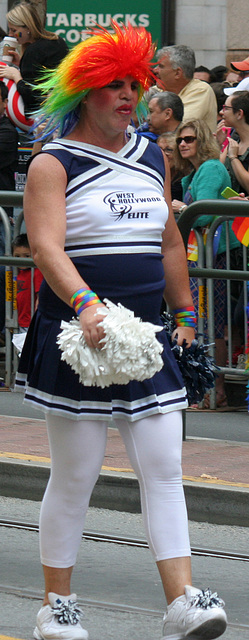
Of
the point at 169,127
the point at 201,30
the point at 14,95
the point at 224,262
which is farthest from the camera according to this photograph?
the point at 201,30

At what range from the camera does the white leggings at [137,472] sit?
3.44 meters

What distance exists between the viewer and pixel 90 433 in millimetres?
3451

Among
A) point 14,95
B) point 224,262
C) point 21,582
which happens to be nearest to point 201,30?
point 14,95

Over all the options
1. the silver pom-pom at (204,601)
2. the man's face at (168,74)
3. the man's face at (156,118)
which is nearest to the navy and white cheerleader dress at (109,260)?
the silver pom-pom at (204,601)

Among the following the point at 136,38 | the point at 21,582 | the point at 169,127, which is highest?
the point at 136,38

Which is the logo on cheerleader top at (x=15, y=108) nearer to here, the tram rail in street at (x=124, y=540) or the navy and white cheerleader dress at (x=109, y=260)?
the tram rail in street at (x=124, y=540)

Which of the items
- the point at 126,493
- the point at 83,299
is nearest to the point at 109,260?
the point at 83,299

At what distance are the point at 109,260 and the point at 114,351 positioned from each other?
357 mm

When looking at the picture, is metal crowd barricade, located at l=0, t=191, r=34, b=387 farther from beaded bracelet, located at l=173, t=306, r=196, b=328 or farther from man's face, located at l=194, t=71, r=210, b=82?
beaded bracelet, located at l=173, t=306, r=196, b=328

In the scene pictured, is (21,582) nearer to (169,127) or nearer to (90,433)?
(90,433)

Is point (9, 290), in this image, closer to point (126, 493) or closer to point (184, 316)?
point (126, 493)

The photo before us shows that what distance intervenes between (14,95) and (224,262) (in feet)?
9.74

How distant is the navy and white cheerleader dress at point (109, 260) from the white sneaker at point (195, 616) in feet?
1.81

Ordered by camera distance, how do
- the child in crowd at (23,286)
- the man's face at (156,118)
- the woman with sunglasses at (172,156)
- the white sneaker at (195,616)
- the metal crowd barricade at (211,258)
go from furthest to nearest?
the man's face at (156,118) < the woman with sunglasses at (172,156) < the child in crowd at (23,286) < the metal crowd barricade at (211,258) < the white sneaker at (195,616)
